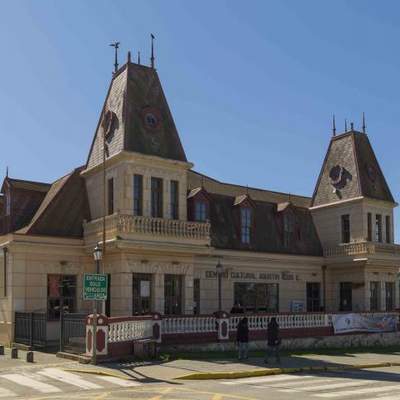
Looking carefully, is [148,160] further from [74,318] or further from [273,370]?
[273,370]

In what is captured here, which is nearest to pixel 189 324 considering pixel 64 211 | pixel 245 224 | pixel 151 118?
pixel 64 211

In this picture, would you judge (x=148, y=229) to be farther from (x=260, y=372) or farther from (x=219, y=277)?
(x=260, y=372)

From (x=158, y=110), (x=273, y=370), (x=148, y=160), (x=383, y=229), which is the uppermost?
(x=158, y=110)

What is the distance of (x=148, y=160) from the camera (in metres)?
30.6

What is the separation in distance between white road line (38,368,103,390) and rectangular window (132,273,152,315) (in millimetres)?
8406

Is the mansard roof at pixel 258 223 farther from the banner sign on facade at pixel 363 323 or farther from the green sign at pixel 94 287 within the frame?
the green sign at pixel 94 287

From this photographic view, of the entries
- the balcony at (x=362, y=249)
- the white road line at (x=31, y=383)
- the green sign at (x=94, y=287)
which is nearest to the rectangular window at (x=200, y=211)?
the balcony at (x=362, y=249)

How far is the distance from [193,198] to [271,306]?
857cm

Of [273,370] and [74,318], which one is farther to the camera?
[74,318]

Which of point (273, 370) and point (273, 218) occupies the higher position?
point (273, 218)

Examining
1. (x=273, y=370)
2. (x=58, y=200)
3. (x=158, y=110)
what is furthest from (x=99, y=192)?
(x=273, y=370)

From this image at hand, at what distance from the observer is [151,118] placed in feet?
106

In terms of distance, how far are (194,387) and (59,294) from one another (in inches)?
552

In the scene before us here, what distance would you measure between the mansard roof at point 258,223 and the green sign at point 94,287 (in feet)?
43.5
